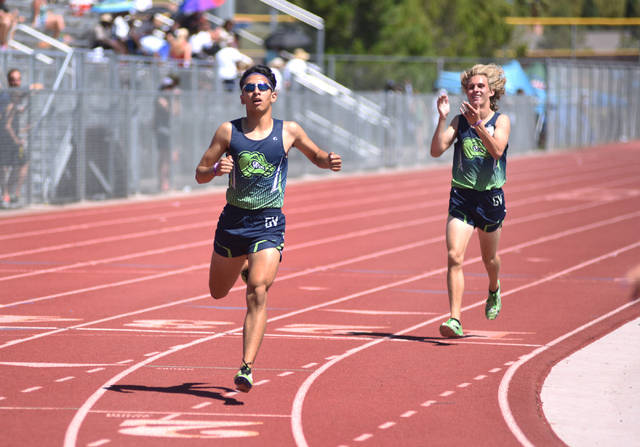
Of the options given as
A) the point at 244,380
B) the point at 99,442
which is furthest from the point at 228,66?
the point at 99,442

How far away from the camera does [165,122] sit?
24734 millimetres

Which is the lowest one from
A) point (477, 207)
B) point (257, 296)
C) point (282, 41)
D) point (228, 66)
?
point (257, 296)

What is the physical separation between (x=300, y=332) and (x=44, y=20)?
17.7 m

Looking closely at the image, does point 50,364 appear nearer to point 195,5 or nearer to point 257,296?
point 257,296

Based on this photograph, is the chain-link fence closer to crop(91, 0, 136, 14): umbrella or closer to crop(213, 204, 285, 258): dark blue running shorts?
crop(91, 0, 136, 14): umbrella

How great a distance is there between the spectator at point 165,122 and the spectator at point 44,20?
9.88 ft

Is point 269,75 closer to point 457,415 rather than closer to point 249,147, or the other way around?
point 249,147

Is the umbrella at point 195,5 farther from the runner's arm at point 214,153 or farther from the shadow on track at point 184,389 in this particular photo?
the shadow on track at point 184,389

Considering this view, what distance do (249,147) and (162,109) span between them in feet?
56.3

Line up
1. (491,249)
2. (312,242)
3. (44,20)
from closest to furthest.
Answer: (491,249) < (312,242) < (44,20)

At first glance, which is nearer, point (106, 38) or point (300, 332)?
point (300, 332)

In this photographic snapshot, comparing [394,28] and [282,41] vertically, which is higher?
[394,28]

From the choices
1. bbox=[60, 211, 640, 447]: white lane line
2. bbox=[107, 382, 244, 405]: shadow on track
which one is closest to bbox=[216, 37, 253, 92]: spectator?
bbox=[60, 211, 640, 447]: white lane line

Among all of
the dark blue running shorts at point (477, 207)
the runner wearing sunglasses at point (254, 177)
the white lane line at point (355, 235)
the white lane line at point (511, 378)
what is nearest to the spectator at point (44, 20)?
the white lane line at point (355, 235)
